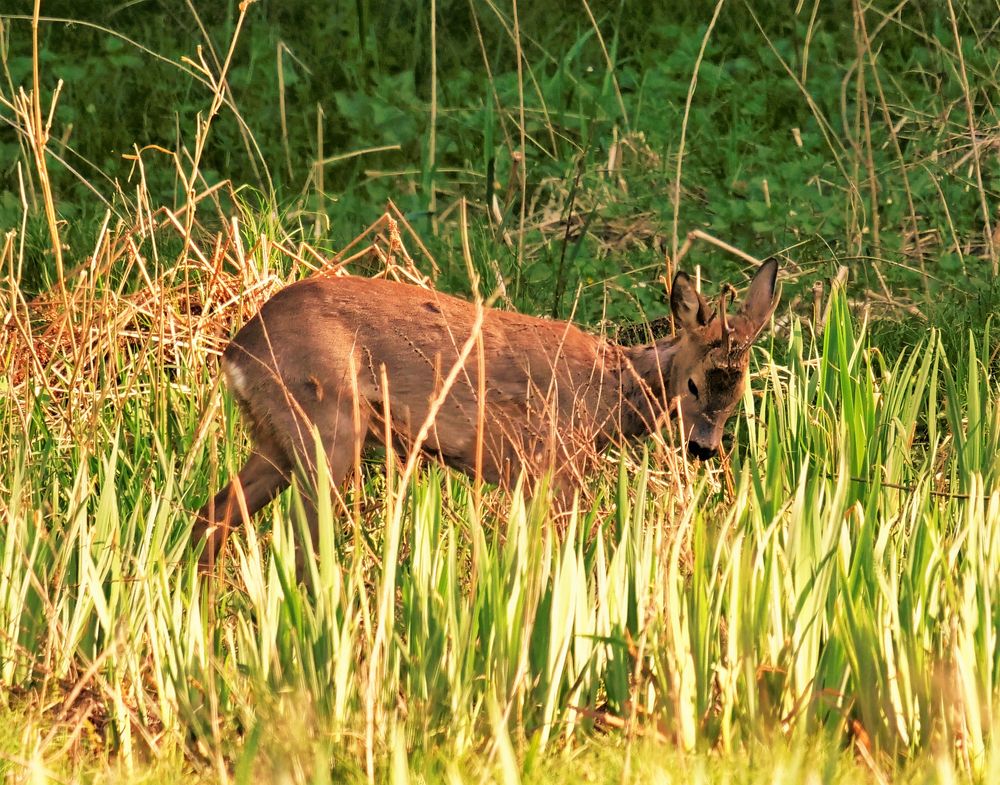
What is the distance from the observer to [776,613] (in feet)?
11.6

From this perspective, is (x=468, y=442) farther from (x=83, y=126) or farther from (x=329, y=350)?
(x=83, y=126)

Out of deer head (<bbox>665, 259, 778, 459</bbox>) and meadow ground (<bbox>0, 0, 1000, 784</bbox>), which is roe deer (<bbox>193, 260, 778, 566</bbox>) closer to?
deer head (<bbox>665, 259, 778, 459</bbox>)

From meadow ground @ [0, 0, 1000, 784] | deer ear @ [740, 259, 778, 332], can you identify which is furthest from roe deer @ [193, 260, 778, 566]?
meadow ground @ [0, 0, 1000, 784]

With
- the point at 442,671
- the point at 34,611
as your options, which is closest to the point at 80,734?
the point at 34,611

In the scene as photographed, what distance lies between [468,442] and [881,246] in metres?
3.40

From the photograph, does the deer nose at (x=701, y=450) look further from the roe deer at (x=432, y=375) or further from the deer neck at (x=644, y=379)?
the deer neck at (x=644, y=379)

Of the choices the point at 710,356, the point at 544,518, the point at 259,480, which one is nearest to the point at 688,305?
the point at 710,356

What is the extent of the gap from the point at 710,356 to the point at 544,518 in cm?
192

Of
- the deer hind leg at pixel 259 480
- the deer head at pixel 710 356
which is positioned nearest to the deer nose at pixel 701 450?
the deer head at pixel 710 356

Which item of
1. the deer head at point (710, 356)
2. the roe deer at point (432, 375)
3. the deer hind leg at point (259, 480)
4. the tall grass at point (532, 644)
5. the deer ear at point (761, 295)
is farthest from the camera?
the deer ear at point (761, 295)

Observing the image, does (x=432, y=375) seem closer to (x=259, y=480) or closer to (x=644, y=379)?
(x=259, y=480)

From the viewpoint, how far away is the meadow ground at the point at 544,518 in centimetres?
328

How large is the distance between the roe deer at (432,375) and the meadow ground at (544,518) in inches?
6.6

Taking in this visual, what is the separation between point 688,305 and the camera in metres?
5.56
